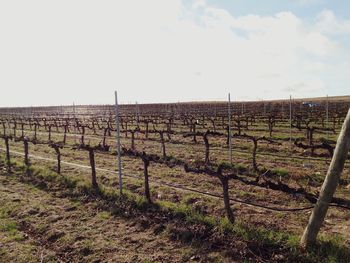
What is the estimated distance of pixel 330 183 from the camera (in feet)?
16.8

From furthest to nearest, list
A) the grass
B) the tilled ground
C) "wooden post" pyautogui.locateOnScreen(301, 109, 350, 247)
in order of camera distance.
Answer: the tilled ground
the grass
"wooden post" pyautogui.locateOnScreen(301, 109, 350, 247)

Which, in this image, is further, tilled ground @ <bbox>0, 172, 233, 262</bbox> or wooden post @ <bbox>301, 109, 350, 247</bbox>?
tilled ground @ <bbox>0, 172, 233, 262</bbox>

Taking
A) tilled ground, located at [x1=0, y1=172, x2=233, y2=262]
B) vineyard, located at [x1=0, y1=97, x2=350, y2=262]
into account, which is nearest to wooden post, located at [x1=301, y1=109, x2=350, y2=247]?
vineyard, located at [x1=0, y1=97, x2=350, y2=262]

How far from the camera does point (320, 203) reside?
5184 mm

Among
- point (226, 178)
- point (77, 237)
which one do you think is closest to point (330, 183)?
point (226, 178)

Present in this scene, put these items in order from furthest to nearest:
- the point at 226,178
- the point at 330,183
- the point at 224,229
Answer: the point at 226,178 → the point at 224,229 → the point at 330,183

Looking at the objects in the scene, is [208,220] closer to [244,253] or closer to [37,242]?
[244,253]

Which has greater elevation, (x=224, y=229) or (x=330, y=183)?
(x=330, y=183)

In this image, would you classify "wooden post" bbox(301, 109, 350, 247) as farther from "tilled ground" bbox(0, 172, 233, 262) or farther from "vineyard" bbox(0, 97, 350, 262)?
"tilled ground" bbox(0, 172, 233, 262)

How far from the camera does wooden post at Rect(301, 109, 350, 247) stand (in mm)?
4922

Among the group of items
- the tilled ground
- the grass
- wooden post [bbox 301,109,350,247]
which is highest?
wooden post [bbox 301,109,350,247]

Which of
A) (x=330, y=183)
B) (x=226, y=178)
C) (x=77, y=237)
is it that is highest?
(x=330, y=183)

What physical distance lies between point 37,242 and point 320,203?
4.92 meters

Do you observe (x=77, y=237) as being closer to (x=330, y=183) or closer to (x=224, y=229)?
(x=224, y=229)
